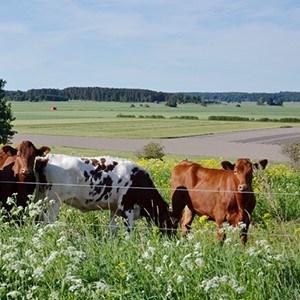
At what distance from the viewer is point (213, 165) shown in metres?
16.8

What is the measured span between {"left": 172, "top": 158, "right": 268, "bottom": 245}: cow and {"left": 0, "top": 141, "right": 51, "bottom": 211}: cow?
2452mm

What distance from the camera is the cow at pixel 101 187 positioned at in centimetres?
926

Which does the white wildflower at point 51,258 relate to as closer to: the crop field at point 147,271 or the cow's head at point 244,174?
the crop field at point 147,271

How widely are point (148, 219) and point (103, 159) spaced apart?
4.14 feet

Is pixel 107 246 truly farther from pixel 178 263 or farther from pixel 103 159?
pixel 103 159

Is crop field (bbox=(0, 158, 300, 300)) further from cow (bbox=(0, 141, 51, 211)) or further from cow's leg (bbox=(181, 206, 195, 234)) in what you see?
cow's leg (bbox=(181, 206, 195, 234))

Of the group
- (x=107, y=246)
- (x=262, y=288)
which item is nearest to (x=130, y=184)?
(x=107, y=246)

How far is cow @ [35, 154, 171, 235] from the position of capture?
926cm

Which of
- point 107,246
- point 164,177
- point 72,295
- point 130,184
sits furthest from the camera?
point 164,177

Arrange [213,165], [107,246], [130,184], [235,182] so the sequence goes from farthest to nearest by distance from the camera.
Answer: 1. [213,165]
2. [130,184]
3. [235,182]
4. [107,246]

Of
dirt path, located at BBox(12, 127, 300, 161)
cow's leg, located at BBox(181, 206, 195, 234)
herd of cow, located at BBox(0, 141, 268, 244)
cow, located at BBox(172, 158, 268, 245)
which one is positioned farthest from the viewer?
dirt path, located at BBox(12, 127, 300, 161)

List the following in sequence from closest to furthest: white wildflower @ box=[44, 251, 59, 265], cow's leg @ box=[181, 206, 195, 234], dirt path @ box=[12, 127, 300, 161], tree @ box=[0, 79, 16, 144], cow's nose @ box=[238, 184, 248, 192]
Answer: white wildflower @ box=[44, 251, 59, 265] → cow's nose @ box=[238, 184, 248, 192] → cow's leg @ box=[181, 206, 195, 234] → dirt path @ box=[12, 127, 300, 161] → tree @ box=[0, 79, 16, 144]

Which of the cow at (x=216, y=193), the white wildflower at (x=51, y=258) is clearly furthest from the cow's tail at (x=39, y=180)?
the white wildflower at (x=51, y=258)

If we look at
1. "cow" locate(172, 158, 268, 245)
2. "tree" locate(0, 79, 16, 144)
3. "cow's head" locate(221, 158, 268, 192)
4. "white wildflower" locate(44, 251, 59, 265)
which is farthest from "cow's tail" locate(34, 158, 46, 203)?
"tree" locate(0, 79, 16, 144)
